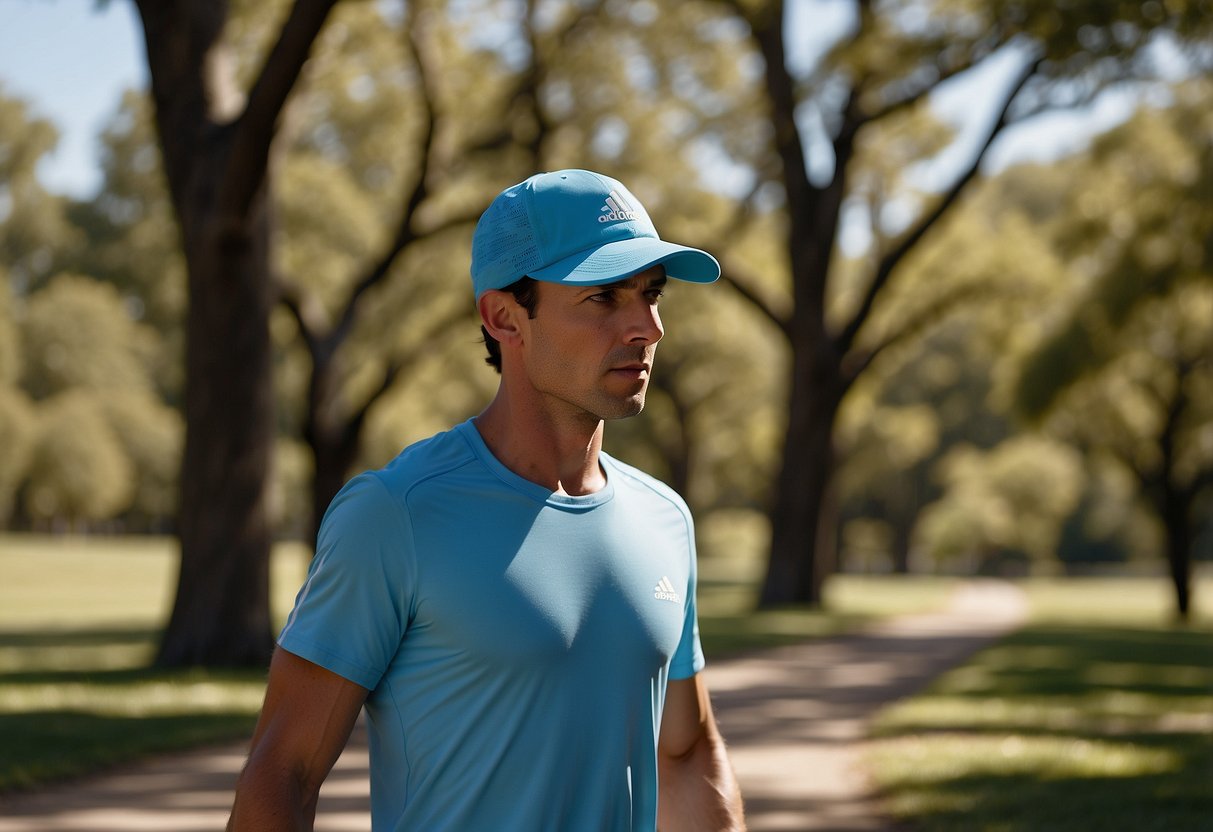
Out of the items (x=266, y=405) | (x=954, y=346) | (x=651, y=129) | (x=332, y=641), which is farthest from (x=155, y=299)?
(x=954, y=346)

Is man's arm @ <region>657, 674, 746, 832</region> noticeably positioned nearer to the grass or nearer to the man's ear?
the man's ear

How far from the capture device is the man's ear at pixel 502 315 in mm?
2512

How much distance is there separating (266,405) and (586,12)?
11.1m

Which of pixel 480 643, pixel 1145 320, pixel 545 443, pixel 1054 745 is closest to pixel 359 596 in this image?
pixel 480 643

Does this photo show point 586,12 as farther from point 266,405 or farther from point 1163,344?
point 1163,344

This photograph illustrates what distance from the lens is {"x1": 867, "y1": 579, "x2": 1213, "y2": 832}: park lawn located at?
7359 mm

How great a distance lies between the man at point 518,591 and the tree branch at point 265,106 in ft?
29.3

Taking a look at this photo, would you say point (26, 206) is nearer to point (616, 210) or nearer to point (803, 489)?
point (803, 489)

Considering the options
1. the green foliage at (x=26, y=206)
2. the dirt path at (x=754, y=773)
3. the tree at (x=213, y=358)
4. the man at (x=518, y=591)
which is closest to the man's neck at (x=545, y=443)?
the man at (x=518, y=591)

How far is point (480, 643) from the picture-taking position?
2.24 meters

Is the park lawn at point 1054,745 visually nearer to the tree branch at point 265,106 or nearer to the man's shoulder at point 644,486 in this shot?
the man's shoulder at point 644,486

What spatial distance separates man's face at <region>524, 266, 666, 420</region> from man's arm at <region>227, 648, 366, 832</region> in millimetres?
595

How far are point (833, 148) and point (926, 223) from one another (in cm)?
232

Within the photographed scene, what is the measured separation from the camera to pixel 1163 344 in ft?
102
